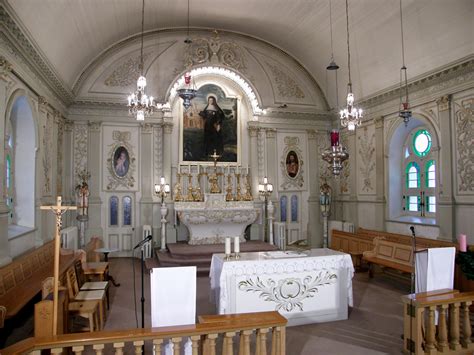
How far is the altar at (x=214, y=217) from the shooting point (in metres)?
11.1

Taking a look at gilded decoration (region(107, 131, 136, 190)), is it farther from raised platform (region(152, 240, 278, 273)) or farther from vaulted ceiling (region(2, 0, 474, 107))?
raised platform (region(152, 240, 278, 273))

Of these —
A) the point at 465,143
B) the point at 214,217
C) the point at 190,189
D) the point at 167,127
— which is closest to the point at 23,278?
the point at 214,217

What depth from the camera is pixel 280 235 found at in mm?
12156

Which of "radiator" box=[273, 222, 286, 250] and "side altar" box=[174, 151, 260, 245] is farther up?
"side altar" box=[174, 151, 260, 245]

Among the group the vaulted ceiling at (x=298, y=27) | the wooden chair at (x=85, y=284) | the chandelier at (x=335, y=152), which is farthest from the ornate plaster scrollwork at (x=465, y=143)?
the wooden chair at (x=85, y=284)

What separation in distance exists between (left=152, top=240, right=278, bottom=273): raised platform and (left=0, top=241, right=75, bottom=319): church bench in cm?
264

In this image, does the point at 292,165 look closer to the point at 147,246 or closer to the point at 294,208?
the point at 294,208

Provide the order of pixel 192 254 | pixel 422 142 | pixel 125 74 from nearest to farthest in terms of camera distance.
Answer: pixel 192 254 < pixel 422 142 < pixel 125 74

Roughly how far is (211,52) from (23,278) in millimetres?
8701

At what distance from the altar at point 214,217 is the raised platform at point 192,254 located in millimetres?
427

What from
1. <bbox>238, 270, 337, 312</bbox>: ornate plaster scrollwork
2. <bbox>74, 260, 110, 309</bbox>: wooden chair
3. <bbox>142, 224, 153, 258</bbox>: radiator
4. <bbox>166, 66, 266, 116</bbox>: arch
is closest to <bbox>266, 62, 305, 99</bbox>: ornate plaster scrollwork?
<bbox>166, 66, 266, 116</bbox>: arch

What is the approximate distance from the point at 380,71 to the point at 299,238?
19.6ft

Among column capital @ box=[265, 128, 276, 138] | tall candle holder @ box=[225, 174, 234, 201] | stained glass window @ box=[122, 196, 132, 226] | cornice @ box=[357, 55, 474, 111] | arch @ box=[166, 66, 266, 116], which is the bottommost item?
stained glass window @ box=[122, 196, 132, 226]

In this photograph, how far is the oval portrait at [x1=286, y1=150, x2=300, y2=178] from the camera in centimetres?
1320
